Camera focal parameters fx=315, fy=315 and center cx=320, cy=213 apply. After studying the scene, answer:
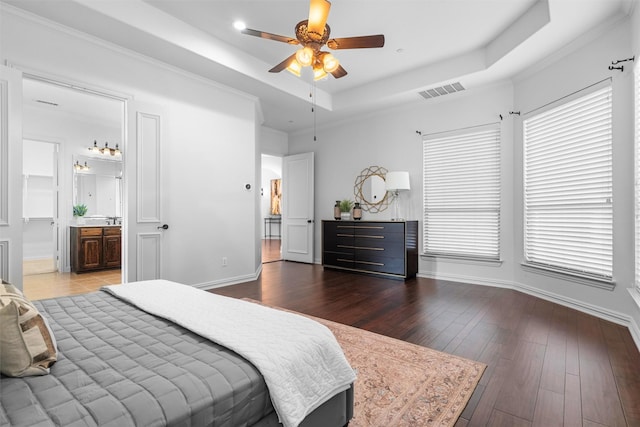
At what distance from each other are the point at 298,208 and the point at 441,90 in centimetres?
360

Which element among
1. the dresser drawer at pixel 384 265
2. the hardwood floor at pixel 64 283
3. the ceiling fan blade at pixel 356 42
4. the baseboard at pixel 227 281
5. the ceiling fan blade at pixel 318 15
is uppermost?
the ceiling fan blade at pixel 318 15

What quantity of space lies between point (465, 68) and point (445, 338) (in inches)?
138

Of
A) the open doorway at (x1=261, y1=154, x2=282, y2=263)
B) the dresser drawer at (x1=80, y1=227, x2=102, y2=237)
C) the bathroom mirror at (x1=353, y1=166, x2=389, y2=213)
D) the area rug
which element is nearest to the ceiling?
the bathroom mirror at (x1=353, y1=166, x2=389, y2=213)

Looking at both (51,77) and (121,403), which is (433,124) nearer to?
(51,77)

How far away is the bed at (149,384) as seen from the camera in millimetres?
875

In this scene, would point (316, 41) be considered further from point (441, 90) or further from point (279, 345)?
point (441, 90)

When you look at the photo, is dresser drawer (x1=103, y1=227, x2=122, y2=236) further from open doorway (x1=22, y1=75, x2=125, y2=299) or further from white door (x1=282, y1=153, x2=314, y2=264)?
white door (x1=282, y1=153, x2=314, y2=264)

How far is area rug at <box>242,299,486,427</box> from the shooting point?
5.36 feet

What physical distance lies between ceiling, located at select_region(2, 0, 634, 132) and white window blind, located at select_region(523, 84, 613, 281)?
80 cm

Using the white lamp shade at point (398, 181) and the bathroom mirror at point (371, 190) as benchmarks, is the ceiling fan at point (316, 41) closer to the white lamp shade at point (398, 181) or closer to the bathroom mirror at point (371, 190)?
the white lamp shade at point (398, 181)

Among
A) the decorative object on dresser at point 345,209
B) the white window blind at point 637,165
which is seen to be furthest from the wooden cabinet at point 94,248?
the white window blind at point 637,165

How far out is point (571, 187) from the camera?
353 cm

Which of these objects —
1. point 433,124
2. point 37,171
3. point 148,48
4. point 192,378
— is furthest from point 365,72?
point 37,171

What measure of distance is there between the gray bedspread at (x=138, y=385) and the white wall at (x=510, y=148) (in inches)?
126
